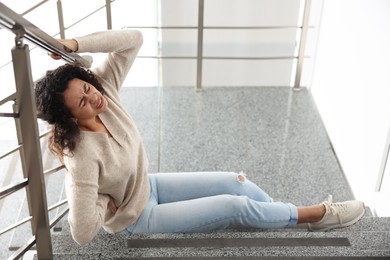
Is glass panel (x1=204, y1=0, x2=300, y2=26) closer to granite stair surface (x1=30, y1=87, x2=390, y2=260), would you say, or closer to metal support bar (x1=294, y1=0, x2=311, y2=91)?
metal support bar (x1=294, y1=0, x2=311, y2=91)

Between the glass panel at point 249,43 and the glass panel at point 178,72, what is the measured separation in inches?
6.3

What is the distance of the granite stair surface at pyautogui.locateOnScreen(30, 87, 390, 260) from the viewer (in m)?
1.67

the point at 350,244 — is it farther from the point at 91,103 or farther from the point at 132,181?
the point at 91,103

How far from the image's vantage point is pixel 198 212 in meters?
1.96

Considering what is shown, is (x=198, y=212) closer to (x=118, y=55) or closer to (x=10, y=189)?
(x=118, y=55)

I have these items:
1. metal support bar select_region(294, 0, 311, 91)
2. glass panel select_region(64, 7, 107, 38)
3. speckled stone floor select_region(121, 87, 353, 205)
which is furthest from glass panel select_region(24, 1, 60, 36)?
metal support bar select_region(294, 0, 311, 91)

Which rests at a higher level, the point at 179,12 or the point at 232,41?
the point at 179,12

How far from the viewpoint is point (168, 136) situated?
3143 mm

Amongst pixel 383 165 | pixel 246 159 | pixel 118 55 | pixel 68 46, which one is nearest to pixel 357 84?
pixel 383 165

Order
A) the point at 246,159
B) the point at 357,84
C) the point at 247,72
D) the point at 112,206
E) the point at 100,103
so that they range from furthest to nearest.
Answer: the point at 247,72
the point at 246,159
the point at 357,84
the point at 112,206
the point at 100,103

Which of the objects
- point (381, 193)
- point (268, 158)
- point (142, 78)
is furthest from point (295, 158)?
point (142, 78)

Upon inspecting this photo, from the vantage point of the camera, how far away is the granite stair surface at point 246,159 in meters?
1.67

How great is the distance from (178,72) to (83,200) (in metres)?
2.34

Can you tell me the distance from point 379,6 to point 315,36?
3.45ft
